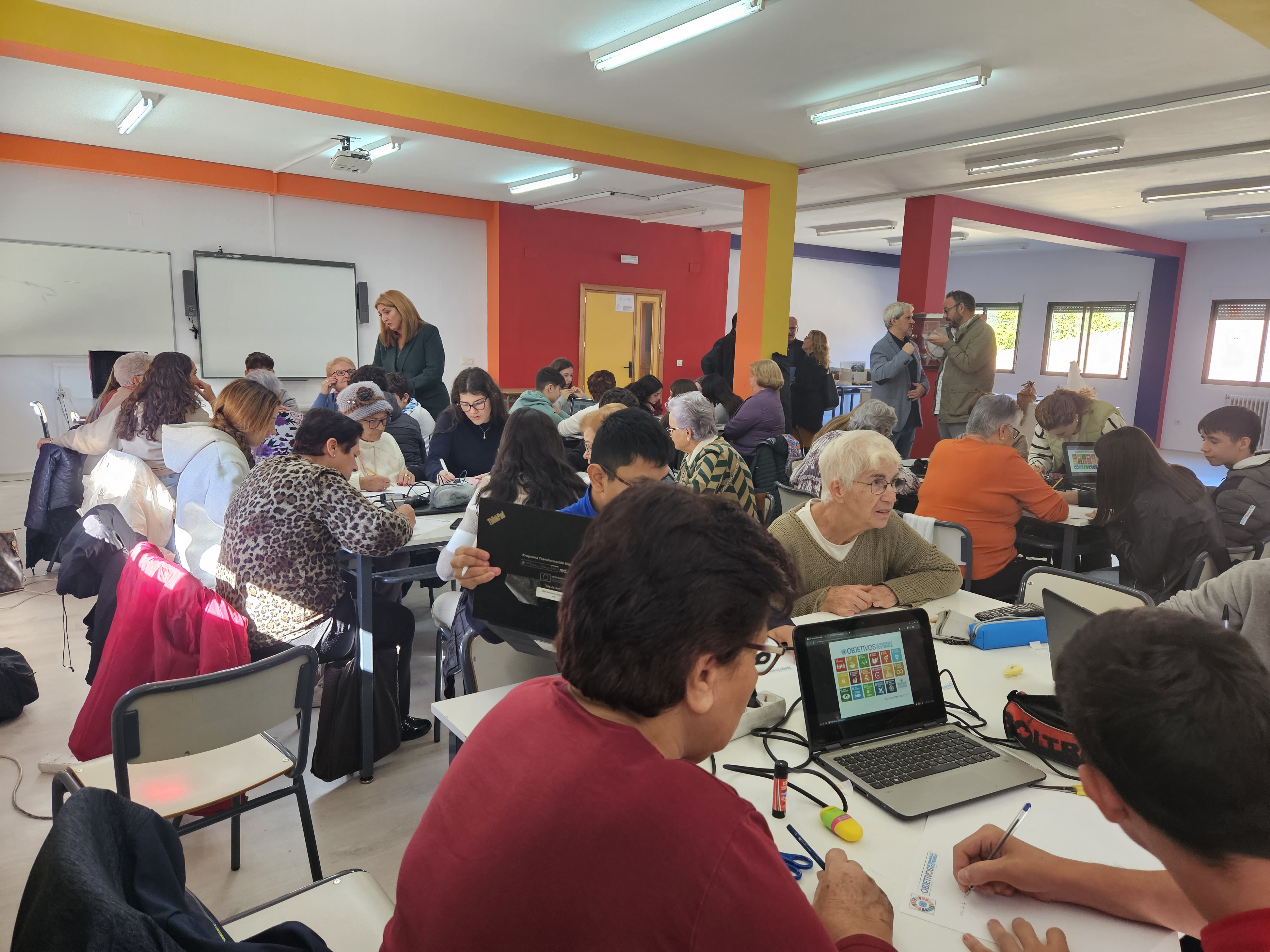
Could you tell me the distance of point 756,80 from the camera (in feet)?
16.1

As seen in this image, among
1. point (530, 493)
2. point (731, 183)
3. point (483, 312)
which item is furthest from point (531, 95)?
point (483, 312)

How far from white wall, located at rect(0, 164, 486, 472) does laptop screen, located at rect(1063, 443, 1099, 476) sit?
21.0 feet

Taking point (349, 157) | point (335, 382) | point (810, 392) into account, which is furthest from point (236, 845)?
point (810, 392)

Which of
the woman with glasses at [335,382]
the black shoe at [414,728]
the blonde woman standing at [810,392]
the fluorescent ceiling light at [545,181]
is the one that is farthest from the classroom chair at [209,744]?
the fluorescent ceiling light at [545,181]

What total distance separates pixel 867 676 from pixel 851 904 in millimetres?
611

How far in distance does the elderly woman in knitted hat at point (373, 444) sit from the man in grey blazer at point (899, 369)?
4184 millimetres

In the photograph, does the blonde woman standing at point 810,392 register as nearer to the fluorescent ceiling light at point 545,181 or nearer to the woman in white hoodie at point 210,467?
the fluorescent ceiling light at point 545,181

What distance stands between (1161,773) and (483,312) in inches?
396

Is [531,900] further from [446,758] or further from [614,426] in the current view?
[446,758]

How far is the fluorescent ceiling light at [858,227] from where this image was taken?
10.7 metres

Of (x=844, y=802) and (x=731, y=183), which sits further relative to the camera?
(x=731, y=183)

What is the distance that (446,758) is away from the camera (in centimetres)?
304

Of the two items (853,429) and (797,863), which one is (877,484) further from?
(853,429)

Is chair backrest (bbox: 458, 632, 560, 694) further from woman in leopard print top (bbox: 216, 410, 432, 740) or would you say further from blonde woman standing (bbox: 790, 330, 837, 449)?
blonde woman standing (bbox: 790, 330, 837, 449)
